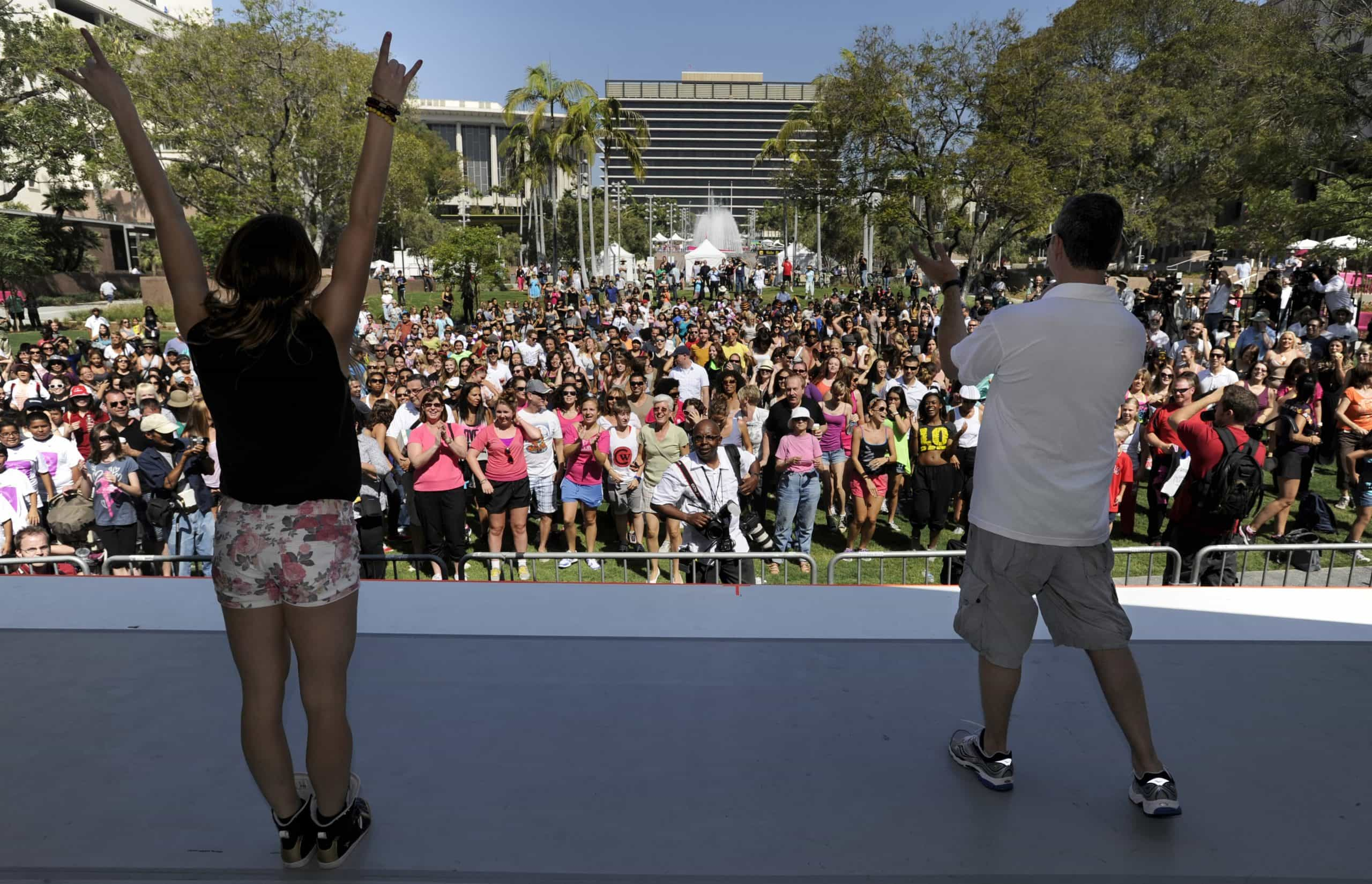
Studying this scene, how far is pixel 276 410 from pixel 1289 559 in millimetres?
6215

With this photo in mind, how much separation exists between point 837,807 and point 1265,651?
Answer: 1.99 metres

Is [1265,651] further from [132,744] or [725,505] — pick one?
[132,744]

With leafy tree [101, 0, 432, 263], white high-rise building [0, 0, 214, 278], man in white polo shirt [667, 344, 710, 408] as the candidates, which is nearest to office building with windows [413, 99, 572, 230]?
white high-rise building [0, 0, 214, 278]

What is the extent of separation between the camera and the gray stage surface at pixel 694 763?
2135 mm

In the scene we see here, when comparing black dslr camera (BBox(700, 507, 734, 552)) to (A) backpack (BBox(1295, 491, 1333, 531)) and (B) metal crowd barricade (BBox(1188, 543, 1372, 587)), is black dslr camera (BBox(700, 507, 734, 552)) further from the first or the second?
(A) backpack (BBox(1295, 491, 1333, 531))

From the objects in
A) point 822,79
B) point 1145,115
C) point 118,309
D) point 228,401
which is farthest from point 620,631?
point 118,309

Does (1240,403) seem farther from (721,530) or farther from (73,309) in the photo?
(73,309)

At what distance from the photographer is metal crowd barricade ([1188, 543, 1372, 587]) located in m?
4.93

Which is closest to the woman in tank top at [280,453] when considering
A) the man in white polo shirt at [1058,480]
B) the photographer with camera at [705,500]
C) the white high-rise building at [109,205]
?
the man in white polo shirt at [1058,480]

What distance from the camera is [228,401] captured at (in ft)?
6.24

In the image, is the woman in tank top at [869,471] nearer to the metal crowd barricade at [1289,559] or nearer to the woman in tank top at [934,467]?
the woman in tank top at [934,467]

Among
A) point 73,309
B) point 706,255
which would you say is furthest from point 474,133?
point 73,309

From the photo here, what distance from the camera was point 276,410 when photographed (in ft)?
6.23

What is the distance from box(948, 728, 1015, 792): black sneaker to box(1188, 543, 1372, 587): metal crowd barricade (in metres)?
2.91
